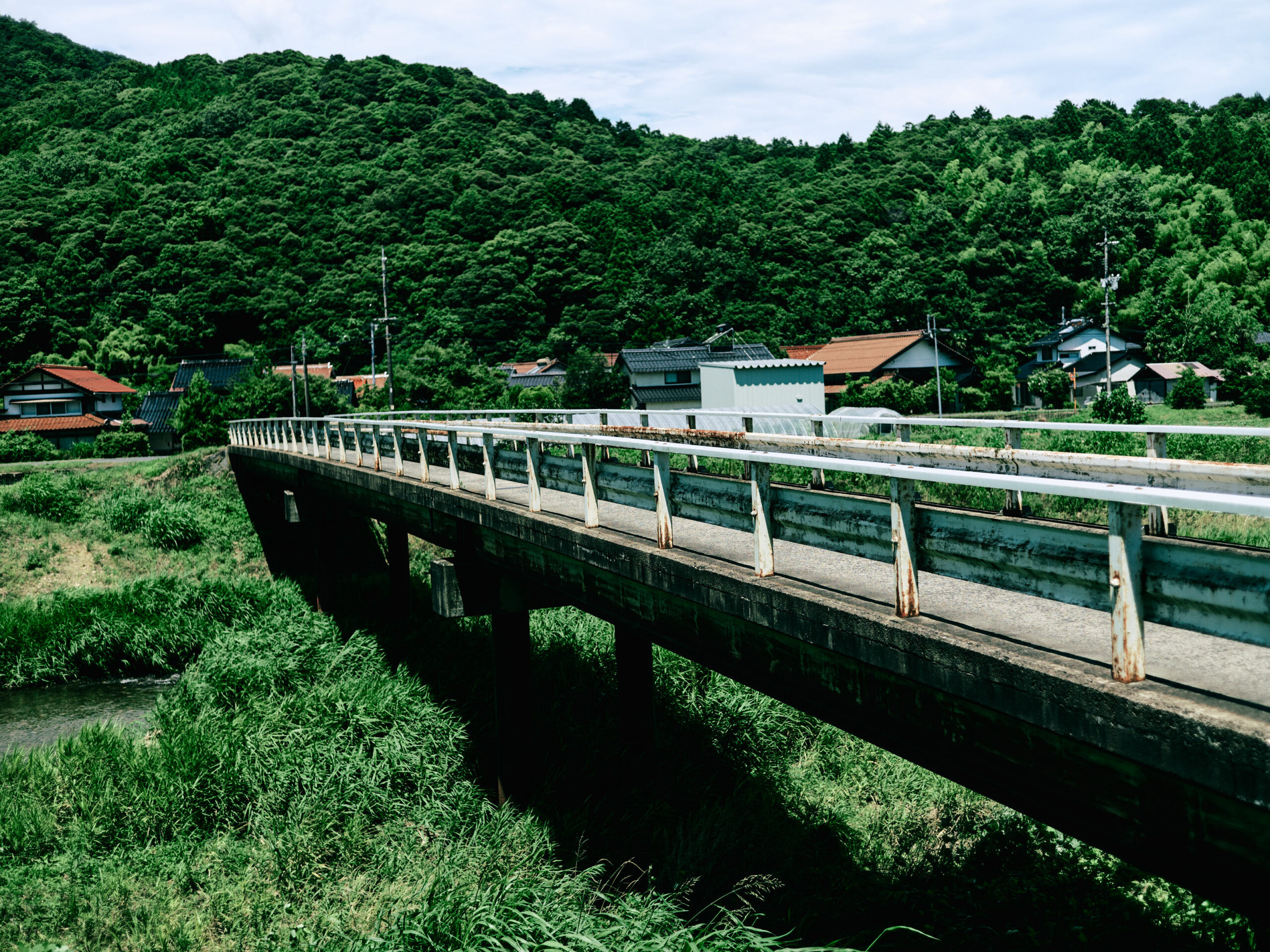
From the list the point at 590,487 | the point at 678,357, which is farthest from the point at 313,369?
the point at 590,487

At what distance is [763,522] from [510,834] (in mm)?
6611

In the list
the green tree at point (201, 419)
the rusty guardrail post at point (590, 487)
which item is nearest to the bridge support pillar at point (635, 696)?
the rusty guardrail post at point (590, 487)

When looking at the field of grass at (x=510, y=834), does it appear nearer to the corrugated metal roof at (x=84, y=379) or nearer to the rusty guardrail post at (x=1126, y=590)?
the rusty guardrail post at (x=1126, y=590)

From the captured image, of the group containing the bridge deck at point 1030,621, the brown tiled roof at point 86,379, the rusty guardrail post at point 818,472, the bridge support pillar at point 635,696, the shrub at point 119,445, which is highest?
the brown tiled roof at point 86,379

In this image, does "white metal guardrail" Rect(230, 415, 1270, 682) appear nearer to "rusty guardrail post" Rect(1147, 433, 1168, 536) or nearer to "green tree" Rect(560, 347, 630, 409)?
"rusty guardrail post" Rect(1147, 433, 1168, 536)

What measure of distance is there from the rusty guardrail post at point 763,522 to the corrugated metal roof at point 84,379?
221 feet

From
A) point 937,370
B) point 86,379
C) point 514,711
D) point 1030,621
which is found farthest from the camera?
point 86,379

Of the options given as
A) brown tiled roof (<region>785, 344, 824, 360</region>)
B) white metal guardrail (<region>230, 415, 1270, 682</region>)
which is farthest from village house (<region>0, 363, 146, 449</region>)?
white metal guardrail (<region>230, 415, 1270, 682</region>)

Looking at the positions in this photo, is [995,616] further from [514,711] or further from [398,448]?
[398,448]

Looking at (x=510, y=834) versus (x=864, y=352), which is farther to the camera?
(x=864, y=352)

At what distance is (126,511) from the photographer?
31.2 metres

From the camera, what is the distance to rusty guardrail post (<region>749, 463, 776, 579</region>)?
577 centimetres

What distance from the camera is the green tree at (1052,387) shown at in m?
56.6

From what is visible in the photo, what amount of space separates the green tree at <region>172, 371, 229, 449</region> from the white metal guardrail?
4361cm
